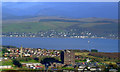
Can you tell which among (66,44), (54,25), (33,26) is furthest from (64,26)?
(66,44)

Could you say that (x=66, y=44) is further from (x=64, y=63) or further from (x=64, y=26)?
(x=64, y=26)

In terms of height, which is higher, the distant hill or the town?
the distant hill

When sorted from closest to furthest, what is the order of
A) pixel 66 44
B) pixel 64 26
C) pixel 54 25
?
1. pixel 66 44
2. pixel 64 26
3. pixel 54 25

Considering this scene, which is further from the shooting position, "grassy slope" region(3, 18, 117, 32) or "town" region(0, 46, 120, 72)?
"grassy slope" region(3, 18, 117, 32)

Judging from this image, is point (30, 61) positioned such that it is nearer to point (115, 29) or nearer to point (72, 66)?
point (72, 66)

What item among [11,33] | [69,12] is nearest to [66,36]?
[11,33]

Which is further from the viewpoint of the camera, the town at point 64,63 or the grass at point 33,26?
the grass at point 33,26

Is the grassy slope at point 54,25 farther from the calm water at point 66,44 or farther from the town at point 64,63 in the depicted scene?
the town at point 64,63

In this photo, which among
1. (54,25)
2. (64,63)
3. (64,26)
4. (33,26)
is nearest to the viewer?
(64,63)

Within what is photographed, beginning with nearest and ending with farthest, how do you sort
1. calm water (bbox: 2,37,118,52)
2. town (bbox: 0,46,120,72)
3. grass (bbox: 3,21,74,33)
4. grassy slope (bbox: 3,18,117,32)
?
1. town (bbox: 0,46,120,72)
2. calm water (bbox: 2,37,118,52)
3. grass (bbox: 3,21,74,33)
4. grassy slope (bbox: 3,18,117,32)

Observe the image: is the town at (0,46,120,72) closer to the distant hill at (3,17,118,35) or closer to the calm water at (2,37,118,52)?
the calm water at (2,37,118,52)

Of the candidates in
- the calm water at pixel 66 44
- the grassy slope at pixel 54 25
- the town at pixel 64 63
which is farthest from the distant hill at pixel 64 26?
the town at pixel 64 63

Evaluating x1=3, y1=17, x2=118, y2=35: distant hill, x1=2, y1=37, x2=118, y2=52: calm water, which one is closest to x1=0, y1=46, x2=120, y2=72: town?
x1=2, y1=37, x2=118, y2=52: calm water
